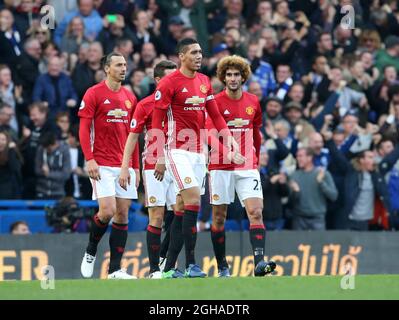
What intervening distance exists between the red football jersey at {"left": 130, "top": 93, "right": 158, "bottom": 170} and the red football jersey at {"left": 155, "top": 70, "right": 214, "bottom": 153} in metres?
0.48

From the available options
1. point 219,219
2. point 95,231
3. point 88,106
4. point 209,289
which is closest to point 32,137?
point 95,231

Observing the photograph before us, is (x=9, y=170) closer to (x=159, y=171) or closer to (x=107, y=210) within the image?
(x=107, y=210)

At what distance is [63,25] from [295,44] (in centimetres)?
430

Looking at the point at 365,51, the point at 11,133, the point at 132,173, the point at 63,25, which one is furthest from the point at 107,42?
the point at 132,173

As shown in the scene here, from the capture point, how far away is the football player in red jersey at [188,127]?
16203 millimetres

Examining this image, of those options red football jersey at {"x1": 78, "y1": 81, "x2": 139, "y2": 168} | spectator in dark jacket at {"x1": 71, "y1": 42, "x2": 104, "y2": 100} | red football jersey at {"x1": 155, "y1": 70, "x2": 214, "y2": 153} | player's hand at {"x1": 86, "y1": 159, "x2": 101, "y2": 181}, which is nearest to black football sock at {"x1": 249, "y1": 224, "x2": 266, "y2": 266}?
red football jersey at {"x1": 155, "y1": 70, "x2": 214, "y2": 153}

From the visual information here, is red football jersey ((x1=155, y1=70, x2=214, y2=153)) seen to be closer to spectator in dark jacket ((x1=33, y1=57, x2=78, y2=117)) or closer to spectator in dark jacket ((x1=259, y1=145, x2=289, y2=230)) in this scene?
spectator in dark jacket ((x1=259, y1=145, x2=289, y2=230))

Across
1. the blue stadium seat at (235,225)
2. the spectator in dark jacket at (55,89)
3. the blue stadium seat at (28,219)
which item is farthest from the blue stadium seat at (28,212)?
the spectator in dark jacket at (55,89)

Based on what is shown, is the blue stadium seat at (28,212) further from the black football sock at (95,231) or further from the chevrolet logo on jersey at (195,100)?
the chevrolet logo on jersey at (195,100)

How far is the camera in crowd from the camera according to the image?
68.5 ft

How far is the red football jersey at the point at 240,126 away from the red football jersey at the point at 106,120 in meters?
1.12

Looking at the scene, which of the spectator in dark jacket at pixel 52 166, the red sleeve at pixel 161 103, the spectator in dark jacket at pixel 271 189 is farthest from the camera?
the spectator in dark jacket at pixel 271 189

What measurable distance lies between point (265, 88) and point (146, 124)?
6.86 m

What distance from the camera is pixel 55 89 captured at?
882 inches
